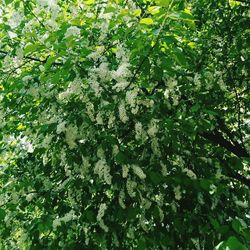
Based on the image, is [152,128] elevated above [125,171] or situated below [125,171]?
above

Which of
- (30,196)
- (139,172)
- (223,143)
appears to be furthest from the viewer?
(223,143)

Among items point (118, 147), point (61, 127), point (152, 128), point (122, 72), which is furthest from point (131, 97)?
point (61, 127)

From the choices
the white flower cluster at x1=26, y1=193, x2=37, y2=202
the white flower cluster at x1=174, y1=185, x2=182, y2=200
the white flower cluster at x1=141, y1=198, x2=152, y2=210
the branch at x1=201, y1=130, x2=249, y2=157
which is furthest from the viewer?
the branch at x1=201, y1=130, x2=249, y2=157

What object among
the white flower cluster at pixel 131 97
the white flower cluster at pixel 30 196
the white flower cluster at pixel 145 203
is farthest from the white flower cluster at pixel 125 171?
the white flower cluster at pixel 30 196

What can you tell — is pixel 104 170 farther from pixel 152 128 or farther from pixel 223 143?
pixel 223 143

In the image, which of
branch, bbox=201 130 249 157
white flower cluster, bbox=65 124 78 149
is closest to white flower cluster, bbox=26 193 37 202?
white flower cluster, bbox=65 124 78 149

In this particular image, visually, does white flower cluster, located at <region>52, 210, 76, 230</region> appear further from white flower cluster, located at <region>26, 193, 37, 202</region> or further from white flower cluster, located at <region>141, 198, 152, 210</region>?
white flower cluster, located at <region>141, 198, 152, 210</region>

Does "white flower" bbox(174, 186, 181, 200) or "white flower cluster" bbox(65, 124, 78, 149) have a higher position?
"white flower cluster" bbox(65, 124, 78, 149)

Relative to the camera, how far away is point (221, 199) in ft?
13.9

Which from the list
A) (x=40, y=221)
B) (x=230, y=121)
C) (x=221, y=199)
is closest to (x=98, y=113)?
(x=40, y=221)

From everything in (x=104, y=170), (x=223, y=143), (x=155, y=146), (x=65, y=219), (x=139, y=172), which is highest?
(x=139, y=172)

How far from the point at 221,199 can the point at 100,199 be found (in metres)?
1.38

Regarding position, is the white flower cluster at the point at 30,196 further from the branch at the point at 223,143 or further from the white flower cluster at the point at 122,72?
the branch at the point at 223,143

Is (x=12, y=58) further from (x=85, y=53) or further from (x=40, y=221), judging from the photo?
(x=40, y=221)
